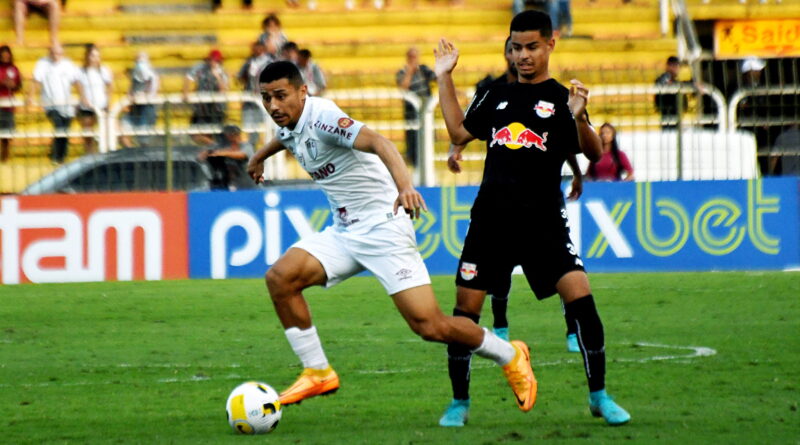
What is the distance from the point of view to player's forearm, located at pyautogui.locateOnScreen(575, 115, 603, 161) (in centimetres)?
679

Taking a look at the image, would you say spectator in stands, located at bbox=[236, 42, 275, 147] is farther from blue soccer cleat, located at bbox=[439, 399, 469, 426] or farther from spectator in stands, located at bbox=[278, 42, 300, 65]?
blue soccer cleat, located at bbox=[439, 399, 469, 426]

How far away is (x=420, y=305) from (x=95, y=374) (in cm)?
305

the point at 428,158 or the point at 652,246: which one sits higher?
the point at 428,158

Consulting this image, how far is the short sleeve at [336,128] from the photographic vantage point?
290 inches

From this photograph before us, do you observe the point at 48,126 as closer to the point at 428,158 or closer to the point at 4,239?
the point at 4,239

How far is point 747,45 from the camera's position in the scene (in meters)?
23.8

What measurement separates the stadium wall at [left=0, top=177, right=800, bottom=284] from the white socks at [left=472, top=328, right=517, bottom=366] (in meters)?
8.69

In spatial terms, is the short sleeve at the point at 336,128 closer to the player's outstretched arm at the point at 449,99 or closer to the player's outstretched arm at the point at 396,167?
the player's outstretched arm at the point at 396,167

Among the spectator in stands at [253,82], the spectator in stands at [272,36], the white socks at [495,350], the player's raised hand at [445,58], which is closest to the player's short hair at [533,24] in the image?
the player's raised hand at [445,58]

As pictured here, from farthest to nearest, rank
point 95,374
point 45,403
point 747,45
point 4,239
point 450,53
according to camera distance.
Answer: point 747,45 → point 4,239 → point 95,374 → point 45,403 → point 450,53

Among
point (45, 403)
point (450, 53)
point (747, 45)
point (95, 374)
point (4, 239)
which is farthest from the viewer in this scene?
point (747, 45)

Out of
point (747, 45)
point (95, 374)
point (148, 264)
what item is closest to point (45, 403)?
point (95, 374)

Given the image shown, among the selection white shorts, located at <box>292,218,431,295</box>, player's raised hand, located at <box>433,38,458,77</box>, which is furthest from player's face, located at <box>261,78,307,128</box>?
player's raised hand, located at <box>433,38,458,77</box>

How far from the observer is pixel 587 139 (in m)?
6.86
